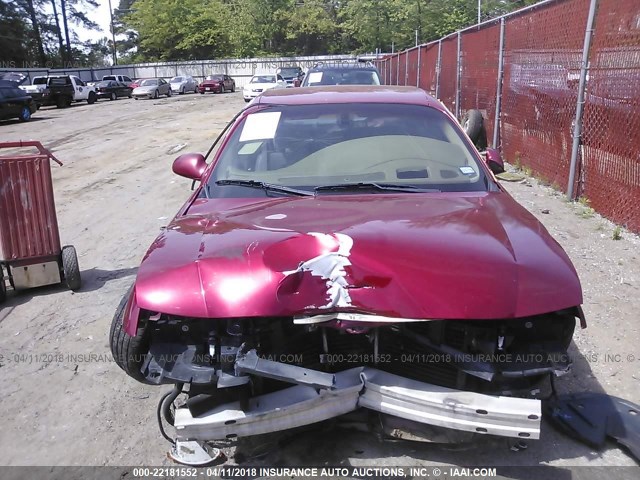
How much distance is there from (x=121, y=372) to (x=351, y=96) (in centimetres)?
242

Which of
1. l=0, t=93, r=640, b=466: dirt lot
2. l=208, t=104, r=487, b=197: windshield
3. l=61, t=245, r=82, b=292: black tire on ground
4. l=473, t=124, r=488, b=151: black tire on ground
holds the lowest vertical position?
l=0, t=93, r=640, b=466: dirt lot

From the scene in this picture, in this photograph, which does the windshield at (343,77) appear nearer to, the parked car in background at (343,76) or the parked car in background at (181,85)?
the parked car in background at (343,76)

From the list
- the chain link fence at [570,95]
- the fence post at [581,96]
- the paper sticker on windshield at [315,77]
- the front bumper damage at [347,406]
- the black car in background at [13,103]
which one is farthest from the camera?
the black car in background at [13,103]

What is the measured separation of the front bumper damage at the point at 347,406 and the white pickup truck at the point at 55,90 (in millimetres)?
32758

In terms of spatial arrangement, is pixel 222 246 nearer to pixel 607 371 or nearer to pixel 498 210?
pixel 498 210

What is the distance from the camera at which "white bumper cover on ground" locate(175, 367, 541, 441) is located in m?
2.31

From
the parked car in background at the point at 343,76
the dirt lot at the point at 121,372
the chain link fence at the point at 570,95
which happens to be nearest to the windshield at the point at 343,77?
the parked car in background at the point at 343,76

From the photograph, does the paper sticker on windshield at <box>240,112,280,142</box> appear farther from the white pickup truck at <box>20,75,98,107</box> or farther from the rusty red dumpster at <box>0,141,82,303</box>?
the white pickup truck at <box>20,75,98,107</box>

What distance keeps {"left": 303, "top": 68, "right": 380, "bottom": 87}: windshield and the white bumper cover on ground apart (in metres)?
11.2

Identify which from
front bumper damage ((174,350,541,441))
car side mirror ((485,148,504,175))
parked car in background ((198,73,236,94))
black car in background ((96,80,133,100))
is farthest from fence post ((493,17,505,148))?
parked car in background ((198,73,236,94))

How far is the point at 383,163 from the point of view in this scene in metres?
3.63

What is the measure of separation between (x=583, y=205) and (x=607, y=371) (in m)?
3.93

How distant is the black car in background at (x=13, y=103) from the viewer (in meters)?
22.9

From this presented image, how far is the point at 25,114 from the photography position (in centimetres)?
2423
